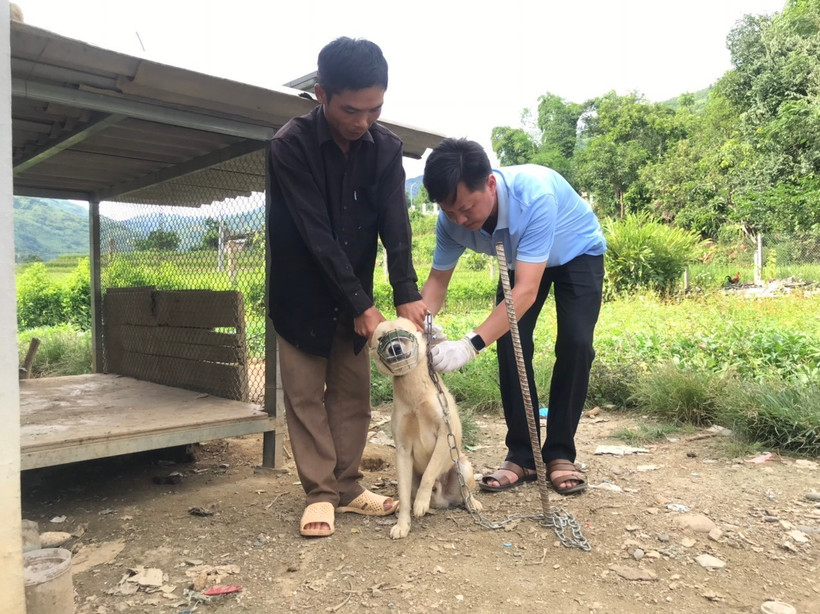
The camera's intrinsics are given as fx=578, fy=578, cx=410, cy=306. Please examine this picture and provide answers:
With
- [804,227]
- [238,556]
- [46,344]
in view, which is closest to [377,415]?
[238,556]

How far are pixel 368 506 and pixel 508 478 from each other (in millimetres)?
847

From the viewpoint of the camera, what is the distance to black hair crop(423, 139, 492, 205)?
105 inches

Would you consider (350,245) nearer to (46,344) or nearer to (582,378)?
(582,378)

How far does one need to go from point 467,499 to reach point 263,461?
5.74 feet

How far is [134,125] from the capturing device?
384 cm

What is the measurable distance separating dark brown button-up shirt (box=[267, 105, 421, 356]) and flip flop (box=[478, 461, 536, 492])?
48.0 inches

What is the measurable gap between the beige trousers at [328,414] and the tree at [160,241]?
2.41 metres

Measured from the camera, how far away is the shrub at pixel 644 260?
41.3ft

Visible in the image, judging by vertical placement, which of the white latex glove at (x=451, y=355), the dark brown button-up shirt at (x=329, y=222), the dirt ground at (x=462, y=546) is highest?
the dark brown button-up shirt at (x=329, y=222)

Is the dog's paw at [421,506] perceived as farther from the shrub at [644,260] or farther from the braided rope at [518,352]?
the shrub at [644,260]

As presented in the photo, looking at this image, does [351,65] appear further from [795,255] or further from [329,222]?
[795,255]

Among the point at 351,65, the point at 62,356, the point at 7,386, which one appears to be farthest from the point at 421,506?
the point at 62,356

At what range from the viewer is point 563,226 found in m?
3.21

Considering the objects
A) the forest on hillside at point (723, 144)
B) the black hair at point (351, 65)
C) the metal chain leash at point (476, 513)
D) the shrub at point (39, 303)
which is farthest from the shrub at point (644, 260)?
the shrub at point (39, 303)
